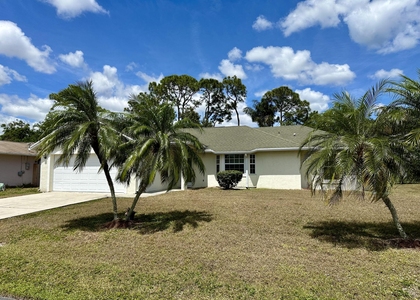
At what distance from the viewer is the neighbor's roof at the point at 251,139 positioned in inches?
731

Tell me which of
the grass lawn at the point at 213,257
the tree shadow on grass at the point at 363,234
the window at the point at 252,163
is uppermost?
the window at the point at 252,163

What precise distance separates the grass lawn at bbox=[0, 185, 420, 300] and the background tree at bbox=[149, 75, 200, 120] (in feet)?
Result: 99.6

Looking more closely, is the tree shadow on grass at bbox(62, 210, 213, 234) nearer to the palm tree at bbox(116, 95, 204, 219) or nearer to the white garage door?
the palm tree at bbox(116, 95, 204, 219)

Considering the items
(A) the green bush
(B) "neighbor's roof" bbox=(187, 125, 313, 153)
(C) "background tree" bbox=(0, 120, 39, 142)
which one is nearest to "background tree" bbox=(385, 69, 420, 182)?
(B) "neighbor's roof" bbox=(187, 125, 313, 153)

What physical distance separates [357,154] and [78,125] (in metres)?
7.99

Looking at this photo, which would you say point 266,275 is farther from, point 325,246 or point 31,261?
point 31,261

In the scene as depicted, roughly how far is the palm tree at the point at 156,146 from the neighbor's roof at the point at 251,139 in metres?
10.4

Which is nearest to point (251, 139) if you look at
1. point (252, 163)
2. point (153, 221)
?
point (252, 163)

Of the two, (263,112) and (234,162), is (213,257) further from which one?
(263,112)

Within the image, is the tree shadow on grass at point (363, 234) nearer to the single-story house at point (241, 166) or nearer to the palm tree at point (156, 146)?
the palm tree at point (156, 146)

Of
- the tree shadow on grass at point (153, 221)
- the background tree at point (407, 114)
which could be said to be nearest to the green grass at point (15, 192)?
the tree shadow on grass at point (153, 221)

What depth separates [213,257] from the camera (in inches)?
226

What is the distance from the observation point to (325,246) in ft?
21.2

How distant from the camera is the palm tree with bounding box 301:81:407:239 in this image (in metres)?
6.09
